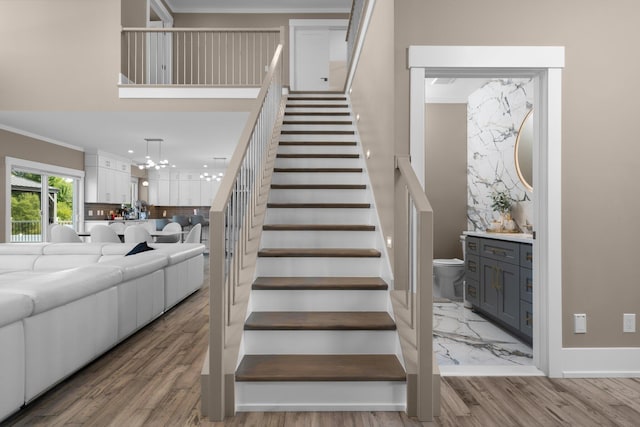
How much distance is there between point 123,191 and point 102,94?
488 centimetres

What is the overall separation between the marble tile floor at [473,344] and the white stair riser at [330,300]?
683 millimetres

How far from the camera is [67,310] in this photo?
95.9 inches

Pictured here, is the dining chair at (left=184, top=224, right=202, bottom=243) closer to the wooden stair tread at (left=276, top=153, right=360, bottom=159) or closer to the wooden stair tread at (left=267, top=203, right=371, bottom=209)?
the wooden stair tread at (left=276, top=153, right=360, bottom=159)

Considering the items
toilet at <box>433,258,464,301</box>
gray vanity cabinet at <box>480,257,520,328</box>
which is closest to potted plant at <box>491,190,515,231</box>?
gray vanity cabinet at <box>480,257,520,328</box>

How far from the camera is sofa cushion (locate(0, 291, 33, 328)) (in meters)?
1.93

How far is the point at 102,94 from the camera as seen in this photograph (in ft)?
19.6

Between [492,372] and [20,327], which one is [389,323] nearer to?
[492,372]

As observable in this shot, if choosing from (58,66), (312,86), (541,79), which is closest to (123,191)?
(58,66)

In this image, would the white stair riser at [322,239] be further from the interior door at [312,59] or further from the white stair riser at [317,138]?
the interior door at [312,59]

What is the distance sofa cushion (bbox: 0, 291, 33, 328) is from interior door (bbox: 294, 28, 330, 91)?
8005 mm

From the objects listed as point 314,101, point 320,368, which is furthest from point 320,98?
point 320,368

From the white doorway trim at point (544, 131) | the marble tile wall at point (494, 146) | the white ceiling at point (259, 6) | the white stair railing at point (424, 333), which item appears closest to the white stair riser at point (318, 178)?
the white doorway trim at point (544, 131)

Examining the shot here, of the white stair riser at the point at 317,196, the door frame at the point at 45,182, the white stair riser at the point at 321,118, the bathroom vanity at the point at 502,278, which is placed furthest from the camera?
the door frame at the point at 45,182

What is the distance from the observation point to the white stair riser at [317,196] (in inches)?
152
